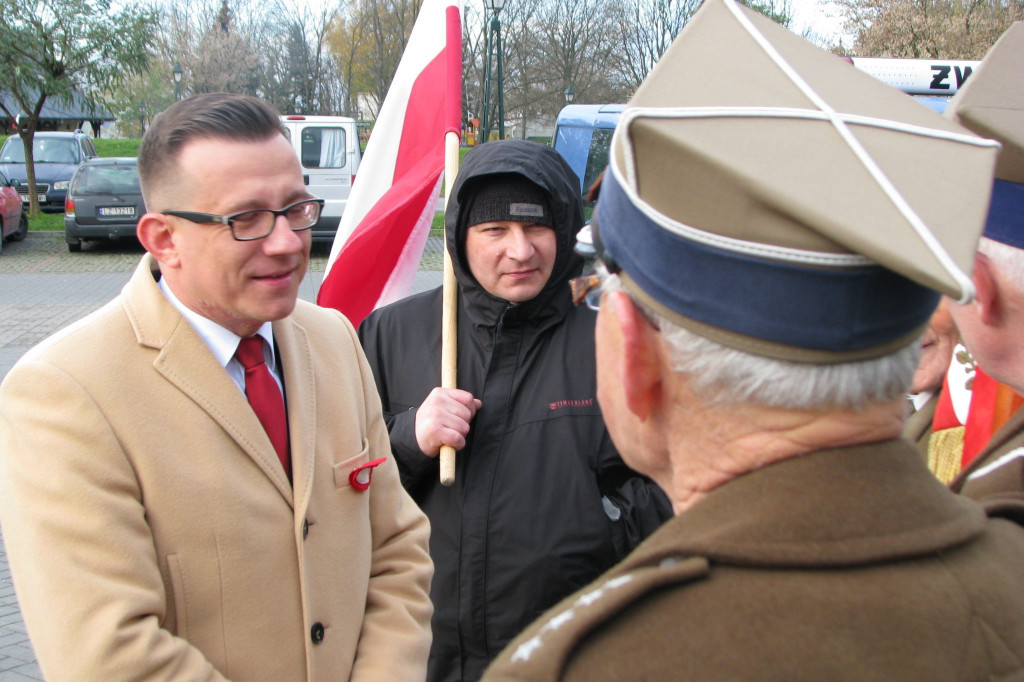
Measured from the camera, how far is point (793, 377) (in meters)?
1.00

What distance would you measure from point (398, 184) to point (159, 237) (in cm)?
173

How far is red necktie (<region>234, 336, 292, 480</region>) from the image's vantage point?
192 cm

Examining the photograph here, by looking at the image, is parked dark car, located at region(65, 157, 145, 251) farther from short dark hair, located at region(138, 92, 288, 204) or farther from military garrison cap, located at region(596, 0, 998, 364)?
military garrison cap, located at region(596, 0, 998, 364)

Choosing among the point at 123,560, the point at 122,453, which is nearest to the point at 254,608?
the point at 123,560

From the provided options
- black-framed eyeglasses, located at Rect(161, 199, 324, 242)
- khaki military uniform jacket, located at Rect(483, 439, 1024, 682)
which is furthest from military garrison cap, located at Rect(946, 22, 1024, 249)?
black-framed eyeglasses, located at Rect(161, 199, 324, 242)

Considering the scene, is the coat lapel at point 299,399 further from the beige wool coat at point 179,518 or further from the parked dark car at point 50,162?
the parked dark car at point 50,162

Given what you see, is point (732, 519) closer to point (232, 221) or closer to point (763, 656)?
point (763, 656)

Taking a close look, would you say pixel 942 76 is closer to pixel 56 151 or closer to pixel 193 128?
pixel 193 128

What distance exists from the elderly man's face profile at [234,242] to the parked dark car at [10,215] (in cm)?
1580

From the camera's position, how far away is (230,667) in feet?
5.69

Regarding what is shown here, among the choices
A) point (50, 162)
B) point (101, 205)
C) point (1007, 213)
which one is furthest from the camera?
point (50, 162)

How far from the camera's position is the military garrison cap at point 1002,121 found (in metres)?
1.54

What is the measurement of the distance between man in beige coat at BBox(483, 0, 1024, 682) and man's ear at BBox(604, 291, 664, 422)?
0.01 meters

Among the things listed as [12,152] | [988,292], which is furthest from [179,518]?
[12,152]
